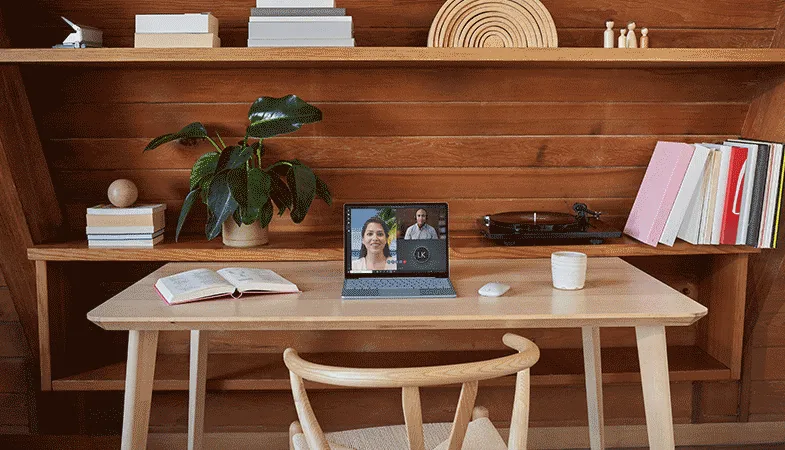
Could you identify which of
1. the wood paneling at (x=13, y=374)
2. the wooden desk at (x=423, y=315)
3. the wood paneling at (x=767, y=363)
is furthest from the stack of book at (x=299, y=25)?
the wood paneling at (x=767, y=363)

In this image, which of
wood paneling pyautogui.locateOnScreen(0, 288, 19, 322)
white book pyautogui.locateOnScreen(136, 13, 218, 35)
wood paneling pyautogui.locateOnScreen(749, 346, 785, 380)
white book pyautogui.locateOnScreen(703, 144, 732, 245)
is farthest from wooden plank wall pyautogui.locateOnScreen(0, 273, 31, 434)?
wood paneling pyautogui.locateOnScreen(749, 346, 785, 380)

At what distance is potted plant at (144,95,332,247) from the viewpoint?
2.06 m

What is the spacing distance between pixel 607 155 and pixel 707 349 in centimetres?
74

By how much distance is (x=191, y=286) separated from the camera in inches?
70.3

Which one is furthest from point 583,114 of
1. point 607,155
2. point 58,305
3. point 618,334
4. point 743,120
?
point 58,305

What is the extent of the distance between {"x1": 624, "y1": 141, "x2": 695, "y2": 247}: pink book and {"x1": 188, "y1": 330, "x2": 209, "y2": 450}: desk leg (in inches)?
52.8

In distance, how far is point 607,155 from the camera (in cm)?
248

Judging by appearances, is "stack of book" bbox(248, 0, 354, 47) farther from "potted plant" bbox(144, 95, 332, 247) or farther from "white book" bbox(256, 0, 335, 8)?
"potted plant" bbox(144, 95, 332, 247)

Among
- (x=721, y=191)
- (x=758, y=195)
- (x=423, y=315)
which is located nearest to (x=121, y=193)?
(x=423, y=315)

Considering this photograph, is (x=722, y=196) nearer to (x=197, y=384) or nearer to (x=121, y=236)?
(x=197, y=384)

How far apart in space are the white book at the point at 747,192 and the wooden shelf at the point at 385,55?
0.25 meters

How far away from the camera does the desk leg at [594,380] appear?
2221 mm

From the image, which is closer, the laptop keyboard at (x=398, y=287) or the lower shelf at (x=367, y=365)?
the laptop keyboard at (x=398, y=287)

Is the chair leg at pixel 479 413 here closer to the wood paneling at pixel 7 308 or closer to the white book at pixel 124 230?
the white book at pixel 124 230
